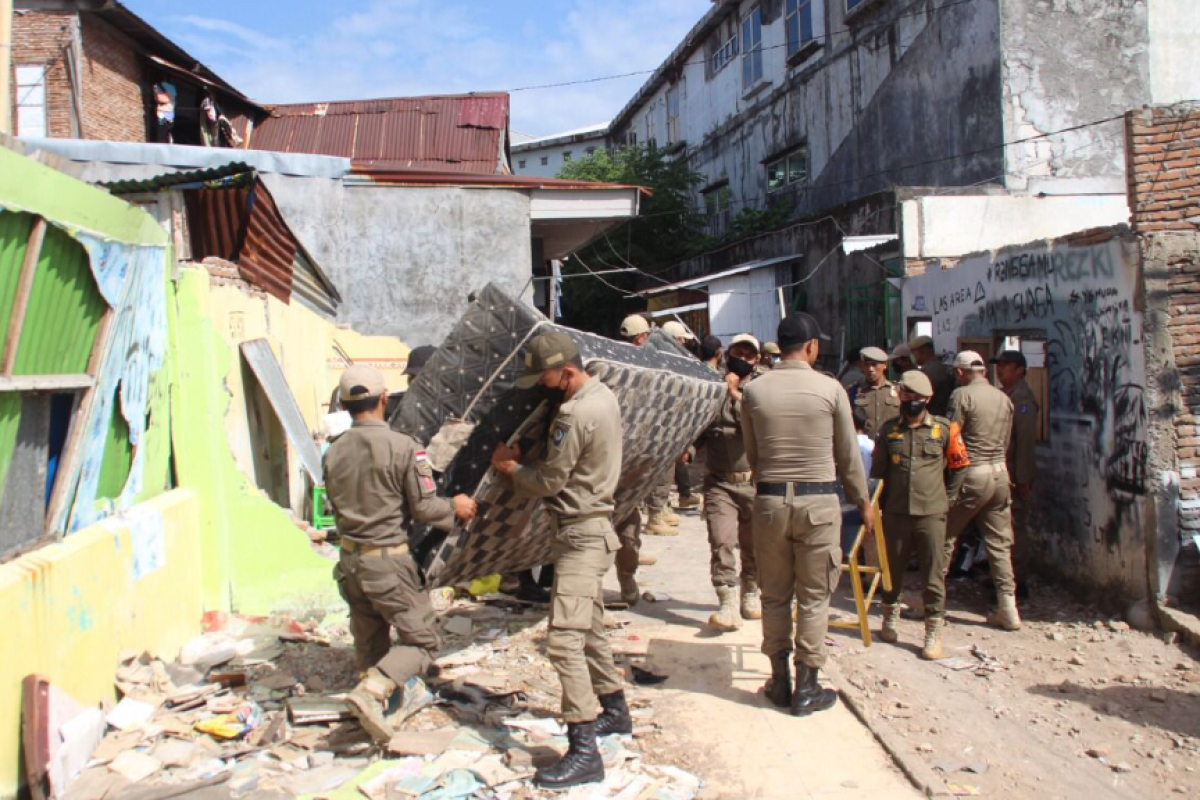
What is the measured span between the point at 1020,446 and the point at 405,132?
12590mm

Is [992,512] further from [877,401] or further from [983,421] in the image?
[877,401]

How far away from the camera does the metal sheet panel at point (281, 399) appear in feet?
22.5

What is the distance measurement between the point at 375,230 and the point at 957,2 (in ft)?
33.9

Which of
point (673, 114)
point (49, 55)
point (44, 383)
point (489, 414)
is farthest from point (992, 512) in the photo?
point (673, 114)

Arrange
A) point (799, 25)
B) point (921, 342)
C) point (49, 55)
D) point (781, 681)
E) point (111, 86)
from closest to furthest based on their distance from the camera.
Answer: point (781, 681), point (921, 342), point (49, 55), point (111, 86), point (799, 25)

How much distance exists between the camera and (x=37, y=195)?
3969 mm

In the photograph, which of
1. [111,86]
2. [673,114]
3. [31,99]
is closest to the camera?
[31,99]

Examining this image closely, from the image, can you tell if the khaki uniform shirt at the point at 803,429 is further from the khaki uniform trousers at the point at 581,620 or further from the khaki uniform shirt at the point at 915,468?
the khaki uniform shirt at the point at 915,468

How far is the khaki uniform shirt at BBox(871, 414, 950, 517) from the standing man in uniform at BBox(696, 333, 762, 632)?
902mm

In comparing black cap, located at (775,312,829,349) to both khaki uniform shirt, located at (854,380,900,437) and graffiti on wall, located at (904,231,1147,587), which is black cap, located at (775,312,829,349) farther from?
khaki uniform shirt, located at (854,380,900,437)

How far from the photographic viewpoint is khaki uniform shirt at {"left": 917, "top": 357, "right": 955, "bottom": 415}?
865 centimetres

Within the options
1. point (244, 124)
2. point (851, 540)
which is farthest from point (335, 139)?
point (851, 540)

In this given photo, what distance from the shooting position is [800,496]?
4859mm

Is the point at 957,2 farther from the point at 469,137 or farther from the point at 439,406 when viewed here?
the point at 439,406
